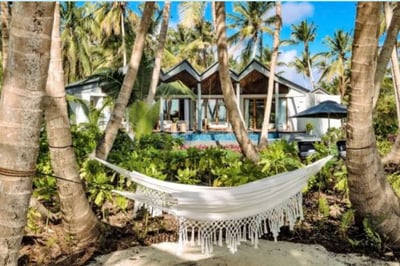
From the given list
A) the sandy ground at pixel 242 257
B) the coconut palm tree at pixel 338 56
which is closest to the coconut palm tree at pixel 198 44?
the coconut palm tree at pixel 338 56

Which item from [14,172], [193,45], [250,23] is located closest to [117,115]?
[14,172]

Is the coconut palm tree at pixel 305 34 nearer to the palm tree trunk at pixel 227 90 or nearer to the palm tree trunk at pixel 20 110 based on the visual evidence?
the palm tree trunk at pixel 227 90

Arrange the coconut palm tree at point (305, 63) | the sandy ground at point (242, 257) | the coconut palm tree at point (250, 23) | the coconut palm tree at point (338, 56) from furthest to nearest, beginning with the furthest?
the coconut palm tree at point (305, 63) → the coconut palm tree at point (338, 56) → the coconut palm tree at point (250, 23) → the sandy ground at point (242, 257)

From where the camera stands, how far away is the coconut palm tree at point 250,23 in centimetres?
1778

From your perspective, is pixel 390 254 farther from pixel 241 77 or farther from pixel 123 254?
pixel 241 77

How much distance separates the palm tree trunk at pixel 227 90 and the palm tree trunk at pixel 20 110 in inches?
127

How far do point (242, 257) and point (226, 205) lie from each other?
640 mm

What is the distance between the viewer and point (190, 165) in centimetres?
408

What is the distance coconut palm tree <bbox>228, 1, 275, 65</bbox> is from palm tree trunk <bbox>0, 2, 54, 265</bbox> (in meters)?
17.2

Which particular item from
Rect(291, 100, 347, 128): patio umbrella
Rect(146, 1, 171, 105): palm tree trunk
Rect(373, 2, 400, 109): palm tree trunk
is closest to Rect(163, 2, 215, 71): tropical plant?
Rect(291, 100, 347, 128): patio umbrella

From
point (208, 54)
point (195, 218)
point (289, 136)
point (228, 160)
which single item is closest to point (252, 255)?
point (195, 218)

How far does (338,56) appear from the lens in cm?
2092

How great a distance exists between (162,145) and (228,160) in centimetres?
189

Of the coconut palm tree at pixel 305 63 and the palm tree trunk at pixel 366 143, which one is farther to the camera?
the coconut palm tree at pixel 305 63
